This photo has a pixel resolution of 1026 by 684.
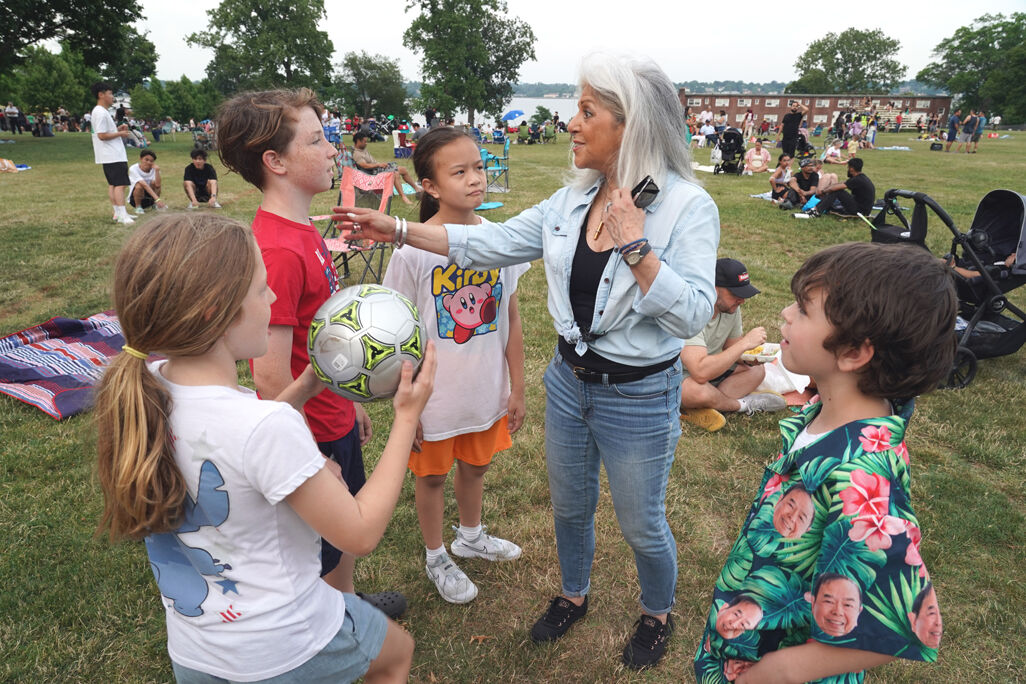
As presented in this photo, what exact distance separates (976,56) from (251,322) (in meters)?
97.8

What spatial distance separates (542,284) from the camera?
8.27 m

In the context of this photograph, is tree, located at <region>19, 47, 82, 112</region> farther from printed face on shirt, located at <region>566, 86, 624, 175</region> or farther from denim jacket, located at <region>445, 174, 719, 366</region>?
printed face on shirt, located at <region>566, 86, 624, 175</region>

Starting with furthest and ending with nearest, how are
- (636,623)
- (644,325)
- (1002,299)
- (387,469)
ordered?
1. (1002,299)
2. (636,623)
3. (644,325)
4. (387,469)

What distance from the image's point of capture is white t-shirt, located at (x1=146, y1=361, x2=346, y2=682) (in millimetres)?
1293

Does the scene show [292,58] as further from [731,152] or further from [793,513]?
[793,513]

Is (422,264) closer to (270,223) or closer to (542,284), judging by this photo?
(270,223)

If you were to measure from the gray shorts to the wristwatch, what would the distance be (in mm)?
1329

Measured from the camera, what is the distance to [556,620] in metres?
Answer: 2.90

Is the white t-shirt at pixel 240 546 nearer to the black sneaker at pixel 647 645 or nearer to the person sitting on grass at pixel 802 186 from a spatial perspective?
the black sneaker at pixel 647 645

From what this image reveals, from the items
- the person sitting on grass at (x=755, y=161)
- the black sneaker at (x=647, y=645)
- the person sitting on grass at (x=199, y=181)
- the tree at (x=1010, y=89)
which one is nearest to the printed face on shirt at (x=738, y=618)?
the black sneaker at (x=647, y=645)

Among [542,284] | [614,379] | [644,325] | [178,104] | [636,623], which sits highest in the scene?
[178,104]

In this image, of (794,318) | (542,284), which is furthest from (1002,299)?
(794,318)

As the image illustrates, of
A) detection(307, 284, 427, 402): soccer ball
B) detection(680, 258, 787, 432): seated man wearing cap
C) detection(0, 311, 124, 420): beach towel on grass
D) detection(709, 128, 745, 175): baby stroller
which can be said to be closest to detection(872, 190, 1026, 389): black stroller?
detection(680, 258, 787, 432): seated man wearing cap

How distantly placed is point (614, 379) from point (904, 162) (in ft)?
87.2
